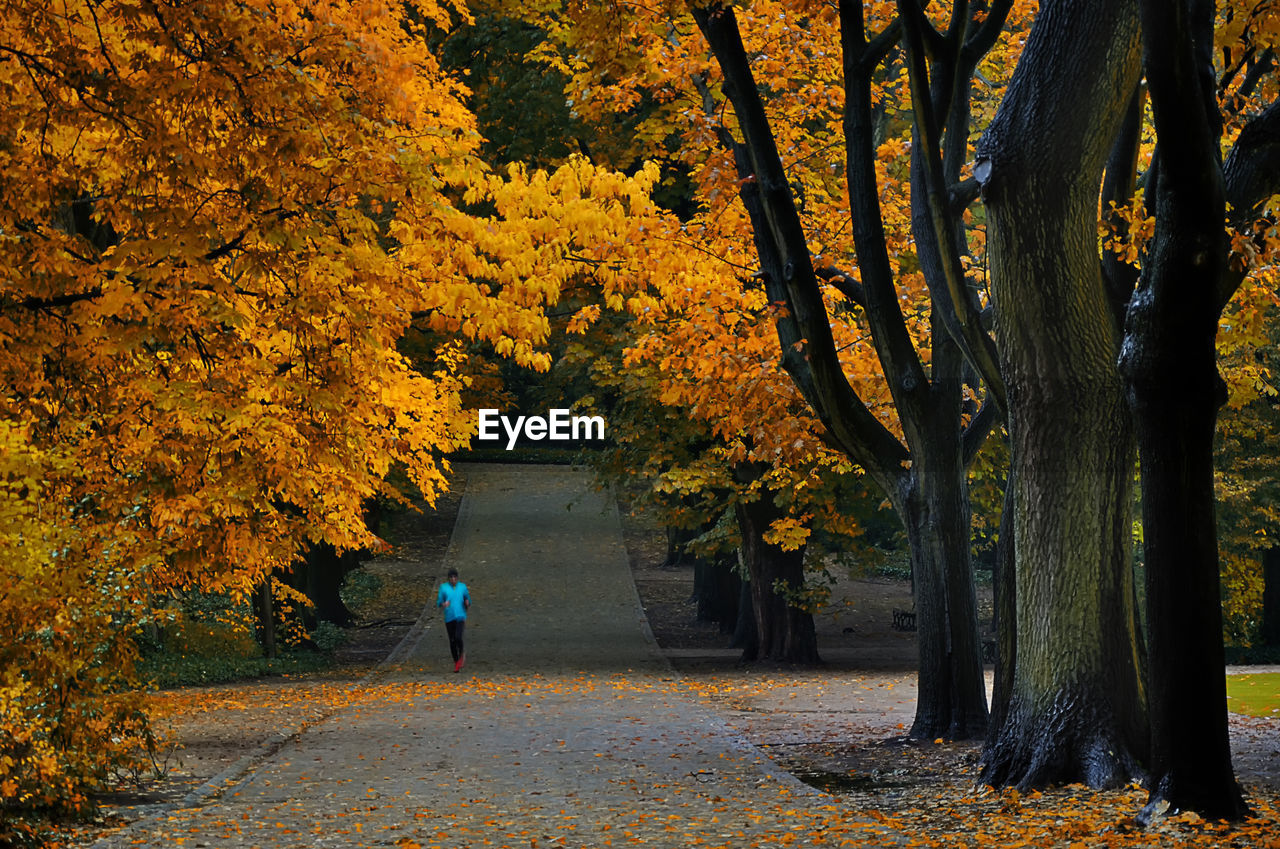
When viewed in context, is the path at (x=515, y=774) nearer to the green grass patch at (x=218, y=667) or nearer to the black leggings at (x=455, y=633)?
the black leggings at (x=455, y=633)

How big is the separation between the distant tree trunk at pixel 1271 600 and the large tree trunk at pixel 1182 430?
963 inches

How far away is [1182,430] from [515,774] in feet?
20.9

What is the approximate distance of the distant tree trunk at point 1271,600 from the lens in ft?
99.6

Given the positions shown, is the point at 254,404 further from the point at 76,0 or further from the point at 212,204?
the point at 76,0

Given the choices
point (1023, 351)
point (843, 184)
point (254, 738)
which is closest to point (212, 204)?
point (1023, 351)

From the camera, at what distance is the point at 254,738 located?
14.7 m

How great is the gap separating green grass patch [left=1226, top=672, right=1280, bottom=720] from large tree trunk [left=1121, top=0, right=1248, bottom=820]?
299 inches

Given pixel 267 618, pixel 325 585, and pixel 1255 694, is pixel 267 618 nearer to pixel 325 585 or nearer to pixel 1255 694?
pixel 325 585

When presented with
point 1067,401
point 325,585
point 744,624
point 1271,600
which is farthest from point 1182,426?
point 325,585

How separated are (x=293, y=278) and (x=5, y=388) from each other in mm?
2116

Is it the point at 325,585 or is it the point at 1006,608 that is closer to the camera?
the point at 1006,608

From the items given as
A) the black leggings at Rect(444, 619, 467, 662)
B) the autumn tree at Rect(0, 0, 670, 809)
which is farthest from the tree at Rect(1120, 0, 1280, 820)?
the black leggings at Rect(444, 619, 467, 662)

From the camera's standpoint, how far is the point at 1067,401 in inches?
384

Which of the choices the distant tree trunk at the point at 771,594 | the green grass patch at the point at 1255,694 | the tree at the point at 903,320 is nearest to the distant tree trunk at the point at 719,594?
the distant tree trunk at the point at 771,594
